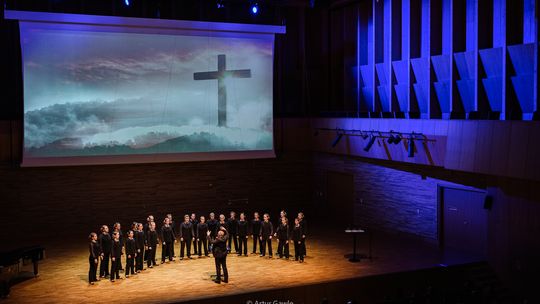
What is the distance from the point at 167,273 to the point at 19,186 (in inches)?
267

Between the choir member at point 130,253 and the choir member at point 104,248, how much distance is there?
418 millimetres

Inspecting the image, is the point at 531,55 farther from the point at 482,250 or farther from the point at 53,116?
the point at 53,116

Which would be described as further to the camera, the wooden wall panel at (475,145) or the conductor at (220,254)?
the conductor at (220,254)

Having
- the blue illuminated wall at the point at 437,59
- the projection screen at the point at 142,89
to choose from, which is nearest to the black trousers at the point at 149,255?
the projection screen at the point at 142,89

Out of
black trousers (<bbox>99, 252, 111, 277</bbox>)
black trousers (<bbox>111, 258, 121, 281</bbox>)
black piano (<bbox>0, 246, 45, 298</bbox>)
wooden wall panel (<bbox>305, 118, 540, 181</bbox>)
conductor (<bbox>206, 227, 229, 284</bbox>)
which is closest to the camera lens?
wooden wall panel (<bbox>305, 118, 540, 181</bbox>)

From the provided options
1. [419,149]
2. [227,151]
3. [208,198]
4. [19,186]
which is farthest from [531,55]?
[19,186]

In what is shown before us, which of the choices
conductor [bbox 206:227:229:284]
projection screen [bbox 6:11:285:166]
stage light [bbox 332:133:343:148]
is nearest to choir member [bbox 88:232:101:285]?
conductor [bbox 206:227:229:284]

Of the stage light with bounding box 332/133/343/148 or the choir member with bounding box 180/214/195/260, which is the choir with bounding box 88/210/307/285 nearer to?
the choir member with bounding box 180/214/195/260

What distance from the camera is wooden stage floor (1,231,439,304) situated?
1223 centimetres

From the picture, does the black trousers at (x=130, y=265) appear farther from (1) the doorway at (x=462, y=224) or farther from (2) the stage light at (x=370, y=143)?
(1) the doorway at (x=462, y=224)

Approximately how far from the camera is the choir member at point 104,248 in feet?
43.4

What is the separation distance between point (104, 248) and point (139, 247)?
0.85 m

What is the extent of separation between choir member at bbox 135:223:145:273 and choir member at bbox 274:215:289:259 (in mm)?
3391

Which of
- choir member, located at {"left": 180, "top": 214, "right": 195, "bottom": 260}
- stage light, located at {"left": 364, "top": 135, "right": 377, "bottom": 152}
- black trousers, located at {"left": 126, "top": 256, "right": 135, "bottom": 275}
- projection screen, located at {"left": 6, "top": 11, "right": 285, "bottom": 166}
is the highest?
projection screen, located at {"left": 6, "top": 11, "right": 285, "bottom": 166}
